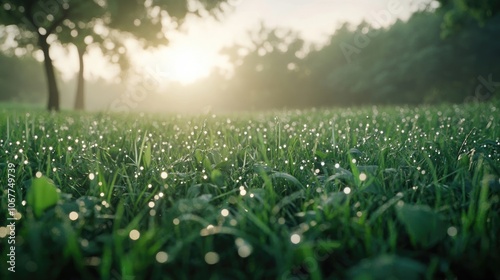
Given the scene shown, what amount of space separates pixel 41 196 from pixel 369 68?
1434 inches

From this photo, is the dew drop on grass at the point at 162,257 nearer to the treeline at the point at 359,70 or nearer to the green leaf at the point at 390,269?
the green leaf at the point at 390,269

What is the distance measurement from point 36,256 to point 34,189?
291mm

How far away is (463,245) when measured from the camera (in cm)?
95

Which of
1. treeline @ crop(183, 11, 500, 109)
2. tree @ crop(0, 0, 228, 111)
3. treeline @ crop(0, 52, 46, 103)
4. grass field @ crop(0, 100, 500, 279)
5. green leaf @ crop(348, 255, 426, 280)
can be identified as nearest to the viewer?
green leaf @ crop(348, 255, 426, 280)

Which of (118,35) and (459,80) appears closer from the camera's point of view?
(118,35)

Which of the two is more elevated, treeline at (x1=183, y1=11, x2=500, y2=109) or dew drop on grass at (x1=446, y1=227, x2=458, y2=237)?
treeline at (x1=183, y1=11, x2=500, y2=109)

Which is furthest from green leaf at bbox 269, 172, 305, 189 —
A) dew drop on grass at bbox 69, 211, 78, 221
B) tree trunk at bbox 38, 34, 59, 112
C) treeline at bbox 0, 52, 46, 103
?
treeline at bbox 0, 52, 46, 103

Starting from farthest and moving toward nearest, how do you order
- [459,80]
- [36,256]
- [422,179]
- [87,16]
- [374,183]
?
[459,80] → [87,16] → [422,179] → [374,183] → [36,256]

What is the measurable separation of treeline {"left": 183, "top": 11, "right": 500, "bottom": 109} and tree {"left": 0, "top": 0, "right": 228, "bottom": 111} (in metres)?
19.7

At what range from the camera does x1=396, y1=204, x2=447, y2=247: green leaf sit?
3.13 feet

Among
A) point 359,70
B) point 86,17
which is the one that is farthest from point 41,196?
point 359,70

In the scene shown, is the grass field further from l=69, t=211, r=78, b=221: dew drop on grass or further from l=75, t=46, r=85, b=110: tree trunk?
l=75, t=46, r=85, b=110: tree trunk

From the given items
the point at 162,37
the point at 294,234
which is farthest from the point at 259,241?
the point at 162,37

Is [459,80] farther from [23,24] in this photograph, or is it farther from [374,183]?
[374,183]
